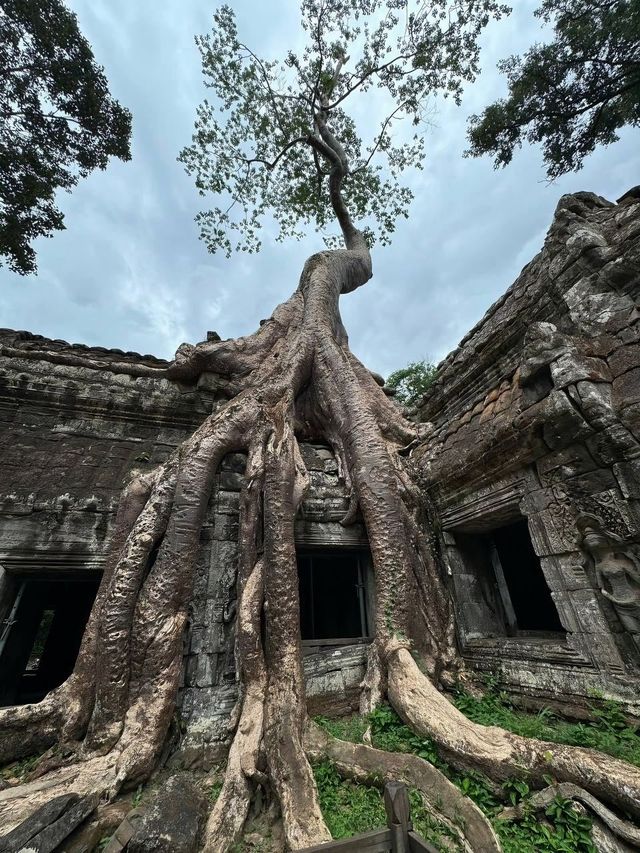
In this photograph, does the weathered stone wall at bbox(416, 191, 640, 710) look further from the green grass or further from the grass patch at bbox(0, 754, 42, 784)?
the grass patch at bbox(0, 754, 42, 784)

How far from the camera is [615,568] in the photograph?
2.37 m

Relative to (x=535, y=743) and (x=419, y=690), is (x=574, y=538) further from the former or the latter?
(x=419, y=690)

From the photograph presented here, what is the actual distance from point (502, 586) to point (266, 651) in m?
2.46

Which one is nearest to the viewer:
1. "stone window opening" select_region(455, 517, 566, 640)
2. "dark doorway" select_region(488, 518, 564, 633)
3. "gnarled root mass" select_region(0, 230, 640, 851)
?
"gnarled root mass" select_region(0, 230, 640, 851)

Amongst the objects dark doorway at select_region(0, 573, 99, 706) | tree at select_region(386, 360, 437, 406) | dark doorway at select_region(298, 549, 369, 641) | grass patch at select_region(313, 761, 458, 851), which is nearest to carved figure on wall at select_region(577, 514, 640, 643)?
grass patch at select_region(313, 761, 458, 851)

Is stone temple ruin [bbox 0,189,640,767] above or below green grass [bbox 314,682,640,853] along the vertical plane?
above

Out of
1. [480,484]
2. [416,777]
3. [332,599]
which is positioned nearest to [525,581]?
[480,484]

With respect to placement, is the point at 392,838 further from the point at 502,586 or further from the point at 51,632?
the point at 51,632

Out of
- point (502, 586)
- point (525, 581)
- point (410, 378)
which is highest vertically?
point (410, 378)

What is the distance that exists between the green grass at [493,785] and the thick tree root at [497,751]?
62 millimetres

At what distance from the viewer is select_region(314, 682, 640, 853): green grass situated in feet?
5.32

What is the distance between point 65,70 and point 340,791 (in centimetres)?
958

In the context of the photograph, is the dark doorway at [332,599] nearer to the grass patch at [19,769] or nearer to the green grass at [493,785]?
the green grass at [493,785]

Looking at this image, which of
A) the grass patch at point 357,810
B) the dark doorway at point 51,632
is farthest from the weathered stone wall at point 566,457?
the dark doorway at point 51,632
